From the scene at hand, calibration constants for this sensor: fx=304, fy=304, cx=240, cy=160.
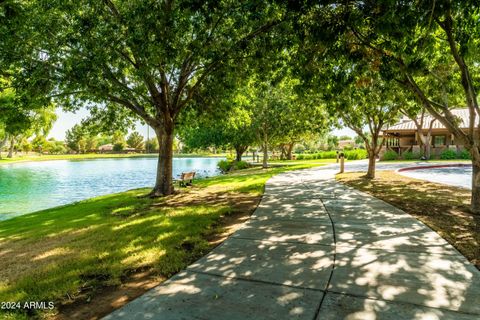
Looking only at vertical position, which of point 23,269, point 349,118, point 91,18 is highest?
point 91,18

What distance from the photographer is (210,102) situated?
14.1 metres

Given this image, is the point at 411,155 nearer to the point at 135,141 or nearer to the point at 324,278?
the point at 324,278

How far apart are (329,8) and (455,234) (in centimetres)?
596

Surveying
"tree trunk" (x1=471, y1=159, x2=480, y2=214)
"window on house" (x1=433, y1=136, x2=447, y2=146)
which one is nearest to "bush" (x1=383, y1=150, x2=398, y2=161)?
"window on house" (x1=433, y1=136, x2=447, y2=146)

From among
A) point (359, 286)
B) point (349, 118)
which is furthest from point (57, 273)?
point (349, 118)

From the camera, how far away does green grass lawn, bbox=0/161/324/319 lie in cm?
433

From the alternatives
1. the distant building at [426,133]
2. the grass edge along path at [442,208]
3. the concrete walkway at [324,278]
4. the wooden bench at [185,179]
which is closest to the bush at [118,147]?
the distant building at [426,133]

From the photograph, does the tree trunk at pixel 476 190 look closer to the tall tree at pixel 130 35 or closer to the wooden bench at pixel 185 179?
the tall tree at pixel 130 35

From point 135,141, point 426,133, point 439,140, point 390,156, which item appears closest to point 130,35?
point 390,156

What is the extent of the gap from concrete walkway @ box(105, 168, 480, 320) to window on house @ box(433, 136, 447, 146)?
37.5m

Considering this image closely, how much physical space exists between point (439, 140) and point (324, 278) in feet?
137

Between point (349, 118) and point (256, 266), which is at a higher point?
point (349, 118)

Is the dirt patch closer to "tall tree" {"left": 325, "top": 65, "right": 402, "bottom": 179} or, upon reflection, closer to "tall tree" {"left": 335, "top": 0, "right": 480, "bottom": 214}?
"tall tree" {"left": 335, "top": 0, "right": 480, "bottom": 214}

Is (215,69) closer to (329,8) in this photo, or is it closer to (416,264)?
(329,8)
